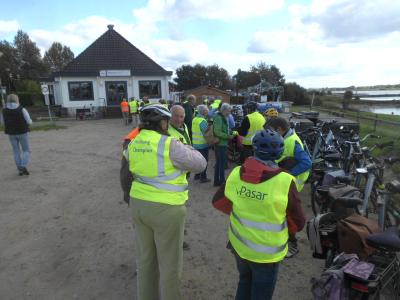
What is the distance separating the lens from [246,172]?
234 cm

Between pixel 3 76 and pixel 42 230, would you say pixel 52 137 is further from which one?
pixel 3 76

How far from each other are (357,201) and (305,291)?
1.11 m

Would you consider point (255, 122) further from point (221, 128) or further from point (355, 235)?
point (355, 235)

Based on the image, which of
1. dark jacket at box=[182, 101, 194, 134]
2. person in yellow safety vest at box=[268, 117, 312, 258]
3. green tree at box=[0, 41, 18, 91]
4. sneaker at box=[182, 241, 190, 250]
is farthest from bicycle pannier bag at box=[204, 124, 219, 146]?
green tree at box=[0, 41, 18, 91]

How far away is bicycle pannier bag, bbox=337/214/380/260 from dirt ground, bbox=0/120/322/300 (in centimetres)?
81

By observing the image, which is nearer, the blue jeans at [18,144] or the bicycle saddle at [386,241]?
the bicycle saddle at [386,241]

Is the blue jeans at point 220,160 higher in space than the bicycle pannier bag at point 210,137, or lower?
lower

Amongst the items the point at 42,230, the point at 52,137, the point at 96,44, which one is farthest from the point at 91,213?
the point at 96,44

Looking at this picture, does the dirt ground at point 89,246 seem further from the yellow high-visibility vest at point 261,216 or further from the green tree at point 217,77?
the green tree at point 217,77

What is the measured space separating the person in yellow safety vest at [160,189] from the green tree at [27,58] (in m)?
61.5

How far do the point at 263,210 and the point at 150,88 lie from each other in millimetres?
24338

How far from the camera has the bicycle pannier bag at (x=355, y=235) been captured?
2.83 metres

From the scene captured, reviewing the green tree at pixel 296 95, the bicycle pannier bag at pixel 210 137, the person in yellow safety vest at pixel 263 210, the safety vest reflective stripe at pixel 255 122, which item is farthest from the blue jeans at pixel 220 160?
the green tree at pixel 296 95

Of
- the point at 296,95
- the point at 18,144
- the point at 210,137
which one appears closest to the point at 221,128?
the point at 210,137
